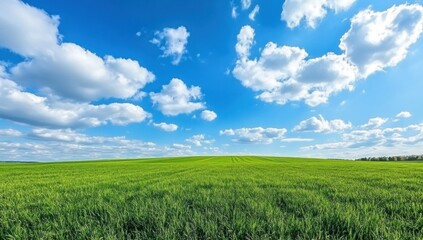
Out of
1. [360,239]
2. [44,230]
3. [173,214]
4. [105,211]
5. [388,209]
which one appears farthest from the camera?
[388,209]

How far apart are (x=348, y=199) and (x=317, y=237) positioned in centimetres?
408

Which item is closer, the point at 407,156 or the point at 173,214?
the point at 173,214

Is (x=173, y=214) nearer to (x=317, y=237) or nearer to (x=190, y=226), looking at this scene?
(x=190, y=226)

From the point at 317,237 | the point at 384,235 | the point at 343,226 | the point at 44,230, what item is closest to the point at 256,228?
the point at 317,237

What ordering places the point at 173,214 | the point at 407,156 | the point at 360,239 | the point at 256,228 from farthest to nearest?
the point at 407,156 < the point at 173,214 < the point at 256,228 < the point at 360,239

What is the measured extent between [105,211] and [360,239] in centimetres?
486

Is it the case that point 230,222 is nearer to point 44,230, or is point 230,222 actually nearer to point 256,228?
point 256,228

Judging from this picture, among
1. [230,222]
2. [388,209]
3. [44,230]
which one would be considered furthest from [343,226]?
[44,230]

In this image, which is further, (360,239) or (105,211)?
(105,211)

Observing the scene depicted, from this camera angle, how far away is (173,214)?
189 inches

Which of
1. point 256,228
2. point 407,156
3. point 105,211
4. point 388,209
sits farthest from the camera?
point 407,156

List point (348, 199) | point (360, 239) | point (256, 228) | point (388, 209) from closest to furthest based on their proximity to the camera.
A: point (360, 239) → point (256, 228) → point (388, 209) → point (348, 199)

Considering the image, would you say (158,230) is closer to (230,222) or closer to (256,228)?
(230,222)

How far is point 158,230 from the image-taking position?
157 inches
